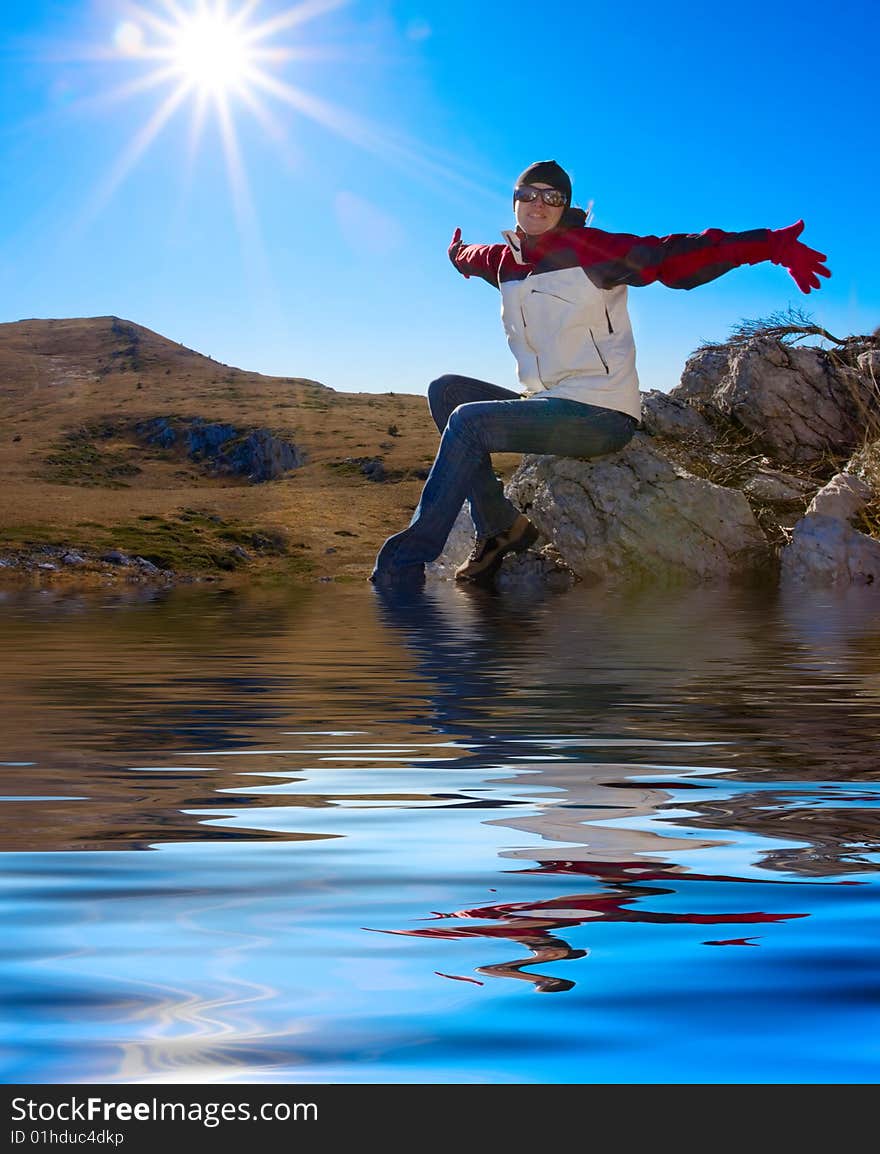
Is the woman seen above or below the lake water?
above

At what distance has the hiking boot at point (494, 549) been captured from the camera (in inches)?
495

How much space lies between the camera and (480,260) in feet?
37.1

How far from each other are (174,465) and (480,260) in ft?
277

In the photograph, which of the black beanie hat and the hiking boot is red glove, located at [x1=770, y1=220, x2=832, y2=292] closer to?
the black beanie hat

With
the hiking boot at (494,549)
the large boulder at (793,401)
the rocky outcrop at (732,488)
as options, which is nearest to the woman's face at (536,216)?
the hiking boot at (494,549)

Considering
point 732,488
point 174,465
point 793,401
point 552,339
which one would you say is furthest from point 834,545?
point 174,465

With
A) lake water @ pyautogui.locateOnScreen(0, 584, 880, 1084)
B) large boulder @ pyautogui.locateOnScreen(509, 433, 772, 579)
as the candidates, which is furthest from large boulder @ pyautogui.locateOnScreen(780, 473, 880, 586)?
lake water @ pyautogui.locateOnScreen(0, 584, 880, 1084)

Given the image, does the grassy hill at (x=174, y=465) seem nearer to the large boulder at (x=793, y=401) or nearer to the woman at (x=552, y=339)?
the large boulder at (x=793, y=401)

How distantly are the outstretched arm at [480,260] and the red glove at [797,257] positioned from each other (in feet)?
8.69

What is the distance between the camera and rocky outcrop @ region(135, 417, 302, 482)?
3718 inches

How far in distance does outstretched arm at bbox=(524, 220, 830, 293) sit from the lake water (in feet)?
18.0

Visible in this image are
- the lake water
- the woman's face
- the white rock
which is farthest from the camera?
the white rock

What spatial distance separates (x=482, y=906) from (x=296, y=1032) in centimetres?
53

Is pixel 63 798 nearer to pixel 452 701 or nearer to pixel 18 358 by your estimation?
pixel 452 701
